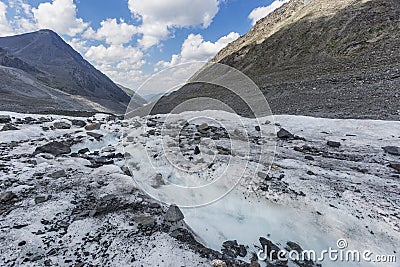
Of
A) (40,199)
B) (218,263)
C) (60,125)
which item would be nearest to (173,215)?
(218,263)

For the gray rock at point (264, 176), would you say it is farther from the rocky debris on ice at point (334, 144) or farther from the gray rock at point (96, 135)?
the gray rock at point (96, 135)

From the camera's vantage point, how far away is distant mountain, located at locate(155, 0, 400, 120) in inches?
720

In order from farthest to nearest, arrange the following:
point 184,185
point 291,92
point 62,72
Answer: point 62,72, point 291,92, point 184,185

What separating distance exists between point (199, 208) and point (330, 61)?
130ft

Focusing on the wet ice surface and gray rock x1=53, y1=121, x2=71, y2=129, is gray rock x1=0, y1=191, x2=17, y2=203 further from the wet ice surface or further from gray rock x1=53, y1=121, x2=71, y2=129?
gray rock x1=53, y1=121, x2=71, y2=129

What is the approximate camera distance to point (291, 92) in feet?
86.7

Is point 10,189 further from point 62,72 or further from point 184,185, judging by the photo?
point 62,72

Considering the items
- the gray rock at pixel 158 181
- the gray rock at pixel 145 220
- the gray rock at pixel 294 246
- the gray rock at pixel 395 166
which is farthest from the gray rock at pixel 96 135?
the gray rock at pixel 395 166

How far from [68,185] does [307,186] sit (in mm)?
5978

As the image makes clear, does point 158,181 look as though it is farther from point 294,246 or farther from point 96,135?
point 96,135

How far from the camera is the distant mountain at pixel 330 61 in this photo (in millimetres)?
18289

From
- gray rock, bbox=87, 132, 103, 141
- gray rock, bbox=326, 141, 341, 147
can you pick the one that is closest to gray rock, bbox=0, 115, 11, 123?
gray rock, bbox=87, 132, 103, 141

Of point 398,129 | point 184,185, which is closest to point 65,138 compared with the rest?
point 184,185

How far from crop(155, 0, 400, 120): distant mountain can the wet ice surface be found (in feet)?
32.6
